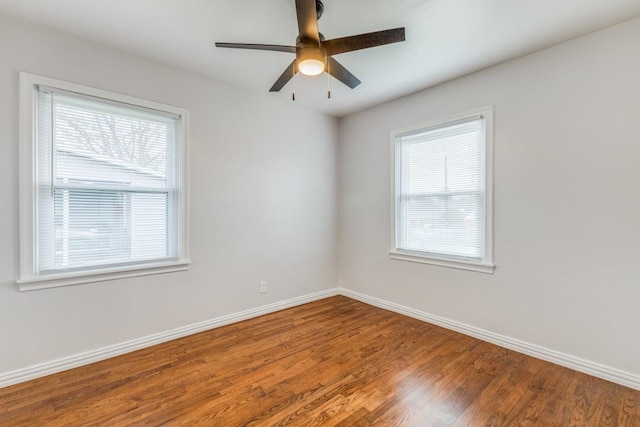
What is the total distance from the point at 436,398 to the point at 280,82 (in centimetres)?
251

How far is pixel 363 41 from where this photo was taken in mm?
1734

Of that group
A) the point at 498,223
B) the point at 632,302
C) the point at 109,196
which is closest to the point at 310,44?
the point at 109,196

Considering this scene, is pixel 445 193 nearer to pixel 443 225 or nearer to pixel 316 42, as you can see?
pixel 443 225

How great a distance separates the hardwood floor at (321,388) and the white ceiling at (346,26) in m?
2.54

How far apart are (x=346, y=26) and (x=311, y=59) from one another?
0.65 meters

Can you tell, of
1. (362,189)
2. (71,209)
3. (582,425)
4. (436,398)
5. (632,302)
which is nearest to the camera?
(582,425)

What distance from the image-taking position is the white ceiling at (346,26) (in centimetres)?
193

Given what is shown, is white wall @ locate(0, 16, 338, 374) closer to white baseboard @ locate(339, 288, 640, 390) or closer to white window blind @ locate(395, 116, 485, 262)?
white window blind @ locate(395, 116, 485, 262)

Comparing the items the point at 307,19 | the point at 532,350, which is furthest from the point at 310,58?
the point at 532,350

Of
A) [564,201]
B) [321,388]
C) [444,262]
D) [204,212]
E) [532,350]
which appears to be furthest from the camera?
[444,262]

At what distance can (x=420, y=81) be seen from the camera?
9.86 feet

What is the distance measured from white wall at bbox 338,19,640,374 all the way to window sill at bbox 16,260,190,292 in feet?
8.84

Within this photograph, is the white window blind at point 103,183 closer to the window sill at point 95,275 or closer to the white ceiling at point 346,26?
the window sill at point 95,275

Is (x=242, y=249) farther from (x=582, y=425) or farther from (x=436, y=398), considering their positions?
(x=582, y=425)
